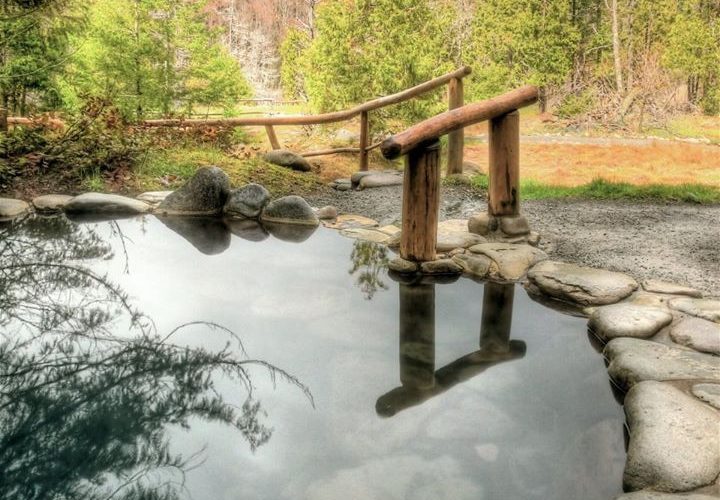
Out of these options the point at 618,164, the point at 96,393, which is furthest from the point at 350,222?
the point at 618,164

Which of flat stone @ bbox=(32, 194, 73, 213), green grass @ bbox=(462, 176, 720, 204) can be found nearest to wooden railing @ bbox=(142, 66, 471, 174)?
green grass @ bbox=(462, 176, 720, 204)

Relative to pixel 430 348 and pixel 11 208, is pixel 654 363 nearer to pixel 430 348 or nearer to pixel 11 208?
pixel 430 348

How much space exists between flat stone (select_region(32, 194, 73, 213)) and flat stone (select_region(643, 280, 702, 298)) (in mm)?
6189

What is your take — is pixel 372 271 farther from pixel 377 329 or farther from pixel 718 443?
pixel 718 443

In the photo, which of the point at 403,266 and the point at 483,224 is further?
the point at 483,224

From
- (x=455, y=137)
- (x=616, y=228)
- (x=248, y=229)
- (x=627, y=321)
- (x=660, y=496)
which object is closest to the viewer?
(x=660, y=496)

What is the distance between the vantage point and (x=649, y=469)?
2596mm

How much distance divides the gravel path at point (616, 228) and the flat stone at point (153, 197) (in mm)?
1864

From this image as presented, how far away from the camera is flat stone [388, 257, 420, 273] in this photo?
207 inches

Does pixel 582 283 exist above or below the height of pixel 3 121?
below

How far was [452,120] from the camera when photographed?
16.2ft

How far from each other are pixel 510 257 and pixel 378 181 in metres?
4.02

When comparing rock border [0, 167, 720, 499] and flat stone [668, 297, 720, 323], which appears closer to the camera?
rock border [0, 167, 720, 499]

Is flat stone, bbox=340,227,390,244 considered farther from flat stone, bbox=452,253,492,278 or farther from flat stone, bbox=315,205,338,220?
flat stone, bbox=452,253,492,278
